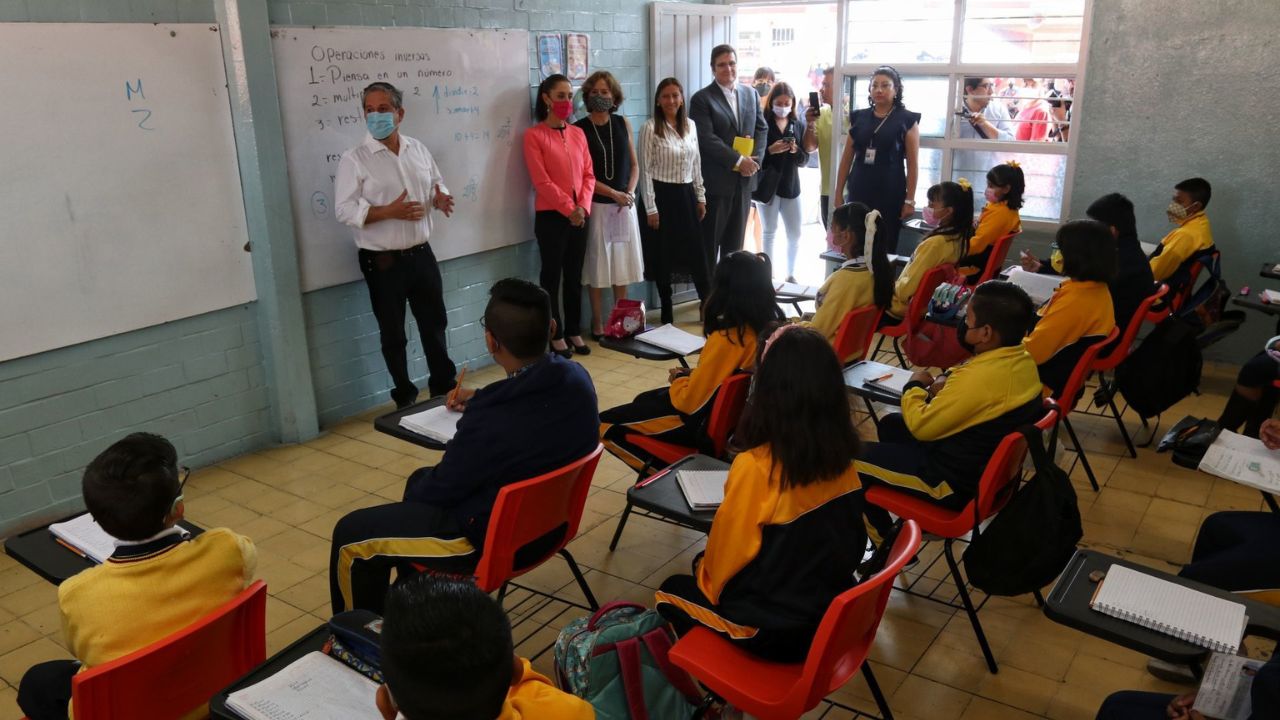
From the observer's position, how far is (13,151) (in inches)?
137

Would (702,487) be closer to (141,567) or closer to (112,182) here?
(141,567)

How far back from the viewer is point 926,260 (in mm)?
4883

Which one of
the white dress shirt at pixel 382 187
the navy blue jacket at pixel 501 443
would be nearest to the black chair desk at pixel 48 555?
the navy blue jacket at pixel 501 443

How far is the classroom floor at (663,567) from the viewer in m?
2.74

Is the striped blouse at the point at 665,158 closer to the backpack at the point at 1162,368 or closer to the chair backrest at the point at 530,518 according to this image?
the backpack at the point at 1162,368

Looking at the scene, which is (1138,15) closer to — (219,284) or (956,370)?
(956,370)

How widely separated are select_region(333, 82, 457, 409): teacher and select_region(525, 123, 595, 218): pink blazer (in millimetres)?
614

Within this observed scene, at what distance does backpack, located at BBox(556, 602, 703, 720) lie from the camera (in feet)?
6.79

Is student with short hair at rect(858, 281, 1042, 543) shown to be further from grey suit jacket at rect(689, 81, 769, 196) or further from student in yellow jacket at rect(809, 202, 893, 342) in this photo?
grey suit jacket at rect(689, 81, 769, 196)

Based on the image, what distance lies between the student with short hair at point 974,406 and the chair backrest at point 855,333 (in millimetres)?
1066

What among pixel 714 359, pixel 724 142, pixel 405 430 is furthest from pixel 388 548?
pixel 724 142

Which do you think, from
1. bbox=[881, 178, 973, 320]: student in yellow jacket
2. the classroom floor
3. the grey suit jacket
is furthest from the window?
the classroom floor

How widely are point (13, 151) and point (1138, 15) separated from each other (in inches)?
221

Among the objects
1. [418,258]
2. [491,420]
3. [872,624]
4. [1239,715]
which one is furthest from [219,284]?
[1239,715]
